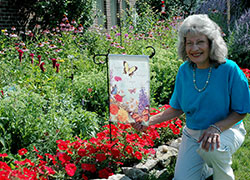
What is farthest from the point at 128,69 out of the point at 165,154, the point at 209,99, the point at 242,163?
the point at 242,163

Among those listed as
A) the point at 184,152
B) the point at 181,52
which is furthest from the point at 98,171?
the point at 181,52

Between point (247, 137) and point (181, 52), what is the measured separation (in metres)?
1.93

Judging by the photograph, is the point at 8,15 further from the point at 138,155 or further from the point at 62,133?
the point at 138,155

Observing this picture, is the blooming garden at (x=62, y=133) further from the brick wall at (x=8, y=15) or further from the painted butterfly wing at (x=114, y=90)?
the brick wall at (x=8, y=15)

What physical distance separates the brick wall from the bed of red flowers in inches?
198

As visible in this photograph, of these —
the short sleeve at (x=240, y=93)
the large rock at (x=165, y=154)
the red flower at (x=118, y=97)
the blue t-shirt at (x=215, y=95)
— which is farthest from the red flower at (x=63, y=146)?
the short sleeve at (x=240, y=93)

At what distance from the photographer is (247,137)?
3854 millimetres

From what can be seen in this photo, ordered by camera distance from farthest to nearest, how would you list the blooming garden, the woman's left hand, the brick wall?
the brick wall
the blooming garden
the woman's left hand

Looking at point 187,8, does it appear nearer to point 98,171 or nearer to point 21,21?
point 21,21

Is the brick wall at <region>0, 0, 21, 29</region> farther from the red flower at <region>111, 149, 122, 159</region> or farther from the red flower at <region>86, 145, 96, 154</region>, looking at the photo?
the red flower at <region>111, 149, 122, 159</region>

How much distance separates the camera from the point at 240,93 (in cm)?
228

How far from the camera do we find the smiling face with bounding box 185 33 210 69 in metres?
2.28

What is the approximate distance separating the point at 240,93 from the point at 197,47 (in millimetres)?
481

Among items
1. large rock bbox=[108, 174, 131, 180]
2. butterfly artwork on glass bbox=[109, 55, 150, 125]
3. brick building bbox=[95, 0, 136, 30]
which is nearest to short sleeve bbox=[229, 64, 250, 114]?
butterfly artwork on glass bbox=[109, 55, 150, 125]
